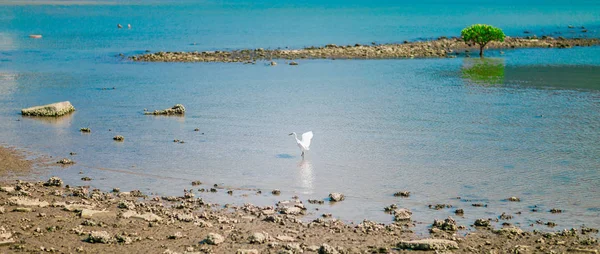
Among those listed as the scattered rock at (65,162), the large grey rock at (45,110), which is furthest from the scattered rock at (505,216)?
the large grey rock at (45,110)

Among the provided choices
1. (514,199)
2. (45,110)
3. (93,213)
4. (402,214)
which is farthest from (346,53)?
(93,213)

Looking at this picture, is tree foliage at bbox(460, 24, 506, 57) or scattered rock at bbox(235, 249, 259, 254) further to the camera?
tree foliage at bbox(460, 24, 506, 57)

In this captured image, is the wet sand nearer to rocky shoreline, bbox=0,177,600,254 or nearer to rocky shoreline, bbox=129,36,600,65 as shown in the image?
rocky shoreline, bbox=0,177,600,254

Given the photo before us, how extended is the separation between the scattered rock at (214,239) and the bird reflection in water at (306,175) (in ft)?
16.8

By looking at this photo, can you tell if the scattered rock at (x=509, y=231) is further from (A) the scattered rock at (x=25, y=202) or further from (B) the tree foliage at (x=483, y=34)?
(B) the tree foliage at (x=483, y=34)

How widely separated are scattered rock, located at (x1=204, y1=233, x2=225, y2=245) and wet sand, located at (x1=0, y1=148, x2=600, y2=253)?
2 cm

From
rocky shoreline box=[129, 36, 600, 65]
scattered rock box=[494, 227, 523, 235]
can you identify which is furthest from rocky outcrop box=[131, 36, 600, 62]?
scattered rock box=[494, 227, 523, 235]

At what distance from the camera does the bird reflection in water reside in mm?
20297

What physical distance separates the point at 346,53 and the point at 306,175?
1501 inches

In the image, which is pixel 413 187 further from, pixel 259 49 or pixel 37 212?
pixel 259 49

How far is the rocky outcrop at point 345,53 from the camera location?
2261 inches

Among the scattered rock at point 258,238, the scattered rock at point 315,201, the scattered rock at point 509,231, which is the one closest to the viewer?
the scattered rock at point 258,238

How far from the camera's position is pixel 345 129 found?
94.1ft

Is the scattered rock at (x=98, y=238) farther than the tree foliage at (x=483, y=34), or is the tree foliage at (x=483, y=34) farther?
the tree foliage at (x=483, y=34)
